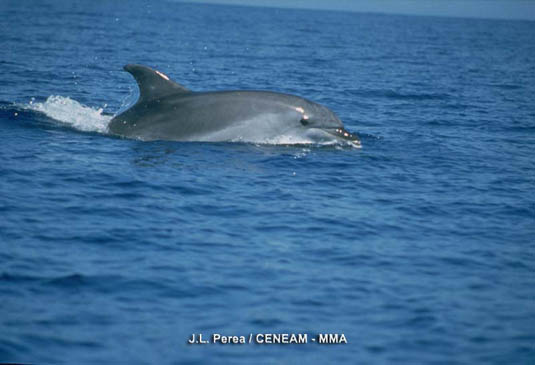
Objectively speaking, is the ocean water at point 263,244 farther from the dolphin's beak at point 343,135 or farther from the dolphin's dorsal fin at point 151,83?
the dolphin's dorsal fin at point 151,83

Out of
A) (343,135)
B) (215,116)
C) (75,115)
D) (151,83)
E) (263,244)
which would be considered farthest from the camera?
(75,115)

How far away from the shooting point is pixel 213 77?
36.4 meters

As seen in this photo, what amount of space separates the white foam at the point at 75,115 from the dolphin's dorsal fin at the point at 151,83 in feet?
5.88

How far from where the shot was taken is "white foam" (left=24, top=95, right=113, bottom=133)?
19.3 meters

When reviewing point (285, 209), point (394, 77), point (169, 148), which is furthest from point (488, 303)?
point (394, 77)

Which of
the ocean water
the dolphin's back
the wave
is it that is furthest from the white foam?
the dolphin's back

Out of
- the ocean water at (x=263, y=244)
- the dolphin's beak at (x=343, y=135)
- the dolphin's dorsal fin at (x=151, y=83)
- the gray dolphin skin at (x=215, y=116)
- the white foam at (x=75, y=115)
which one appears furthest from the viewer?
the white foam at (x=75, y=115)

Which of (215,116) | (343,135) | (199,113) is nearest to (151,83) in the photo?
(199,113)

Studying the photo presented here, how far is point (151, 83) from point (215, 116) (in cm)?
168

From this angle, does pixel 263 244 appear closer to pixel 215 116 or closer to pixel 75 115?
pixel 215 116

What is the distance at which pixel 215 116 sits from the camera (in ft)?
57.4

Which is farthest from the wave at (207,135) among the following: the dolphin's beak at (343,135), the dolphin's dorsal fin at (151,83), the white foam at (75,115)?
the dolphin's dorsal fin at (151,83)

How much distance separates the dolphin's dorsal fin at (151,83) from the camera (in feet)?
56.3

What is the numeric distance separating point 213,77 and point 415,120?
13.9m
